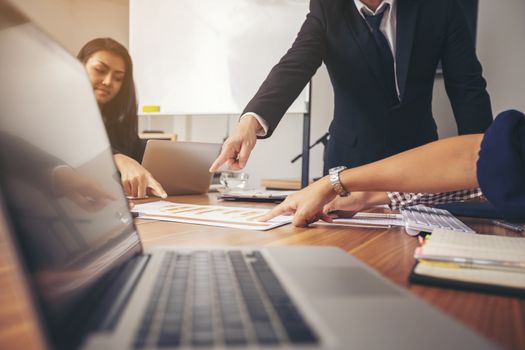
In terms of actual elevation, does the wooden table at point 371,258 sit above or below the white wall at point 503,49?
below

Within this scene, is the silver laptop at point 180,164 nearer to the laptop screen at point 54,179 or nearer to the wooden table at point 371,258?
the wooden table at point 371,258

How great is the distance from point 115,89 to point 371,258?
5.37 feet

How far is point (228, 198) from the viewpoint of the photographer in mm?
1180

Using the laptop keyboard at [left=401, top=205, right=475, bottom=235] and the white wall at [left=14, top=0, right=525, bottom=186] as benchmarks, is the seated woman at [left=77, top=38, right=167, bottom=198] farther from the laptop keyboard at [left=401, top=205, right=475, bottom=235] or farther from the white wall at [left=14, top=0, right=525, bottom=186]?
the laptop keyboard at [left=401, top=205, right=475, bottom=235]

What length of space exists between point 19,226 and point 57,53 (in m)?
0.24

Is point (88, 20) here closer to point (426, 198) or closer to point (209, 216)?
point (209, 216)

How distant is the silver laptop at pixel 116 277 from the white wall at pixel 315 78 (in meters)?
0.85

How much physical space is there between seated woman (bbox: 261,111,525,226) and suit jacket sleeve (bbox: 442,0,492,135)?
2.26ft

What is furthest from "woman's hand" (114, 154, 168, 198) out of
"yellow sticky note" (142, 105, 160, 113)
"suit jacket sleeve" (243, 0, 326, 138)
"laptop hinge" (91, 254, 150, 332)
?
"yellow sticky note" (142, 105, 160, 113)

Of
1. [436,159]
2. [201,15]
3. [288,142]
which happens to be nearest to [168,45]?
[201,15]

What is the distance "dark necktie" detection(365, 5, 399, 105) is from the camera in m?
1.32

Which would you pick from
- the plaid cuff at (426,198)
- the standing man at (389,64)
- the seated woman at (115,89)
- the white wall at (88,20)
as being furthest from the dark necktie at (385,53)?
the white wall at (88,20)

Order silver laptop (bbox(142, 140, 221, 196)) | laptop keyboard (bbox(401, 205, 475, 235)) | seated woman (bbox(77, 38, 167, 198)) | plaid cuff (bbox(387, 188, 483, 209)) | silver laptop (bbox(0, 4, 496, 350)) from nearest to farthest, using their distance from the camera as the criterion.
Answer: silver laptop (bbox(0, 4, 496, 350))
laptop keyboard (bbox(401, 205, 475, 235))
plaid cuff (bbox(387, 188, 483, 209))
silver laptop (bbox(142, 140, 221, 196))
seated woman (bbox(77, 38, 167, 198))

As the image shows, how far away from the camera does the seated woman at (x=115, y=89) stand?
5.83ft
